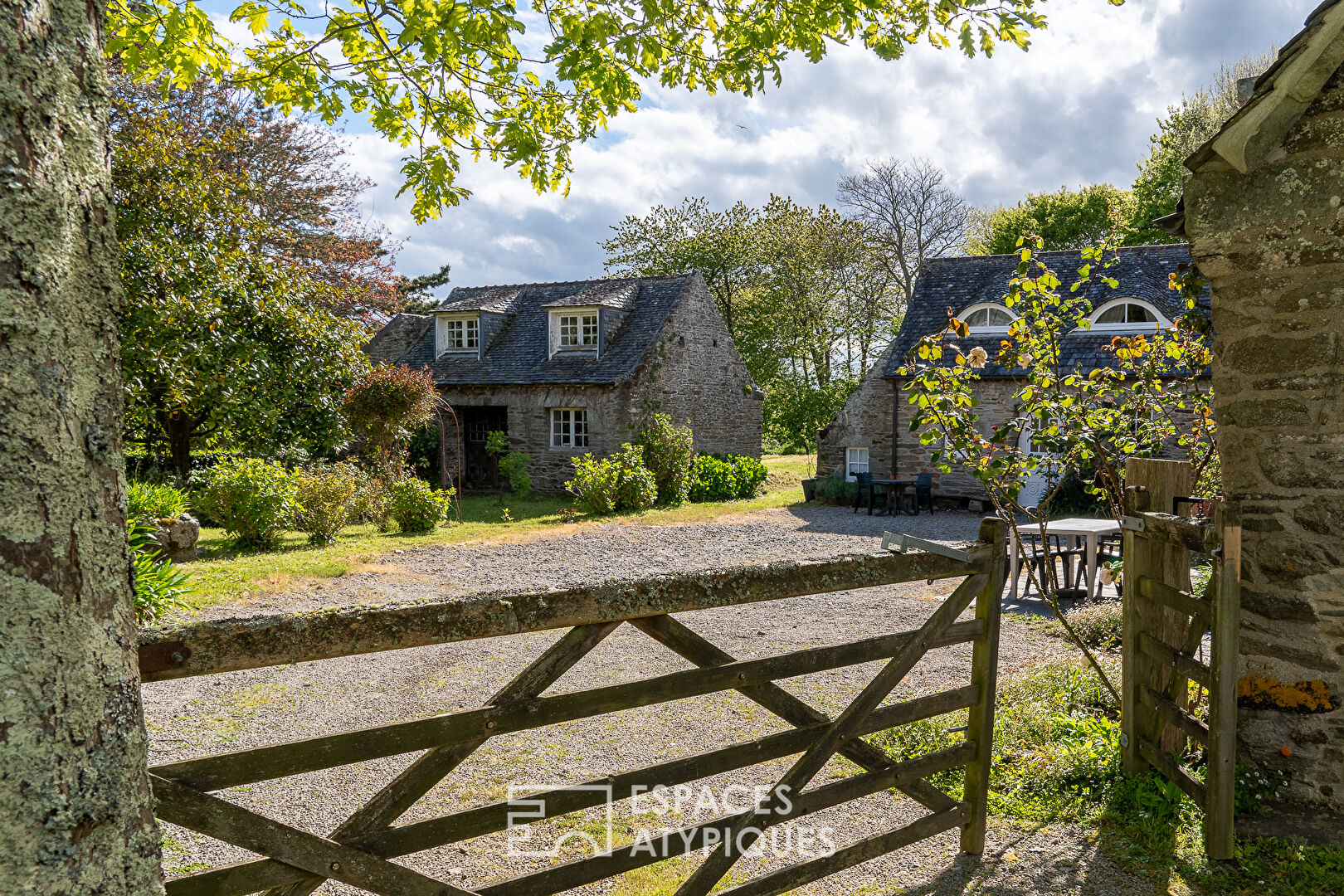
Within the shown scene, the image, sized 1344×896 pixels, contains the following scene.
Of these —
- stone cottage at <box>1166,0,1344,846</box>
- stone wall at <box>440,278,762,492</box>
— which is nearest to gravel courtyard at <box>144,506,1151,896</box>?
A: stone cottage at <box>1166,0,1344,846</box>

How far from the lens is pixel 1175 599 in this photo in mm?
4145

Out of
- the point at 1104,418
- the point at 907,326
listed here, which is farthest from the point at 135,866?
the point at 907,326

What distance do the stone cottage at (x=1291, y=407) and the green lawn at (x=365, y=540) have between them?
9.62m

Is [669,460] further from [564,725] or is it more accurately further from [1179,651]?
[1179,651]

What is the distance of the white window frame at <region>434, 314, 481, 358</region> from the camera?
24.7 metres

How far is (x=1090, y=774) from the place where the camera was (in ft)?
15.0

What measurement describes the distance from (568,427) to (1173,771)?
64.1 feet

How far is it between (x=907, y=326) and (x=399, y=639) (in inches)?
783

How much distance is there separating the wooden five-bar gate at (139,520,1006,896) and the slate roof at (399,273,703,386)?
59.9 ft

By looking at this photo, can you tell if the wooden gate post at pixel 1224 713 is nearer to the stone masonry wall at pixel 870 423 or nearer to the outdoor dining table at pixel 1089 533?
the outdoor dining table at pixel 1089 533

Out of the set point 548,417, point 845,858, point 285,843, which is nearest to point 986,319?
point 548,417

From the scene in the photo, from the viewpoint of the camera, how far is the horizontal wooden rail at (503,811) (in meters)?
2.19

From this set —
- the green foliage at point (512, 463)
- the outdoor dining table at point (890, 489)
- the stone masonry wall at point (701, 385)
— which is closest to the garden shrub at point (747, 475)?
the stone masonry wall at point (701, 385)

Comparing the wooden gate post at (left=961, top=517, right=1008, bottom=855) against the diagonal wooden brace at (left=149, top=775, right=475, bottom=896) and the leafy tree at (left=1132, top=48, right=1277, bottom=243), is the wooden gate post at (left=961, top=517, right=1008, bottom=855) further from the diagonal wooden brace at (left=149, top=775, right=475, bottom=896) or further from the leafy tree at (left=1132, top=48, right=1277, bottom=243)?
the leafy tree at (left=1132, top=48, right=1277, bottom=243)
